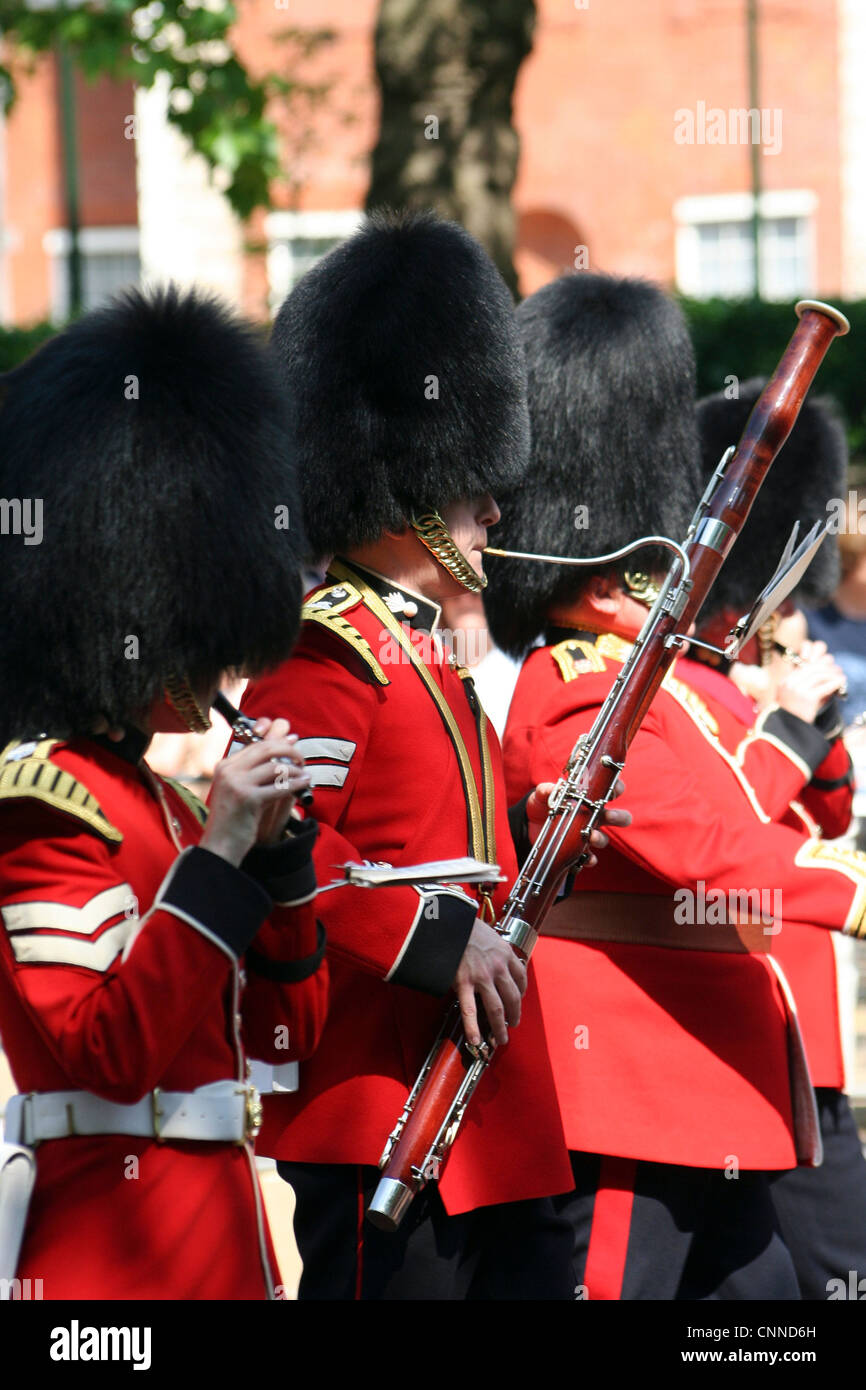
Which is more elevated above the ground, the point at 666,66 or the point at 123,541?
the point at 666,66

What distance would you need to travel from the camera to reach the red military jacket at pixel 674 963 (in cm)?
300

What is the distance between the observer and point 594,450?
11.2ft

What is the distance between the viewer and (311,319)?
2.92 meters

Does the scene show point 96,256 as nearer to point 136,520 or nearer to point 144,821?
point 136,520

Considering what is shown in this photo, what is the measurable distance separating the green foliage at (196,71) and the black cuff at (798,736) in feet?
19.2

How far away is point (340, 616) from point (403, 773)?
257 millimetres

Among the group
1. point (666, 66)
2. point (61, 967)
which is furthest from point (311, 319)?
point (666, 66)

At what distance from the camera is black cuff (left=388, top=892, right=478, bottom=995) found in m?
2.48

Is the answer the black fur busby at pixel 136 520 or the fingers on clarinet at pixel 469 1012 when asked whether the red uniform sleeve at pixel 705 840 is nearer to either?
the fingers on clarinet at pixel 469 1012

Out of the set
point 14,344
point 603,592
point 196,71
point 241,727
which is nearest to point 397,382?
point 603,592

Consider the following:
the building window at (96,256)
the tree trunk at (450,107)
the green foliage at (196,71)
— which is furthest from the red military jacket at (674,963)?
the building window at (96,256)

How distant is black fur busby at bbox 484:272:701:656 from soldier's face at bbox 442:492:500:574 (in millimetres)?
479
